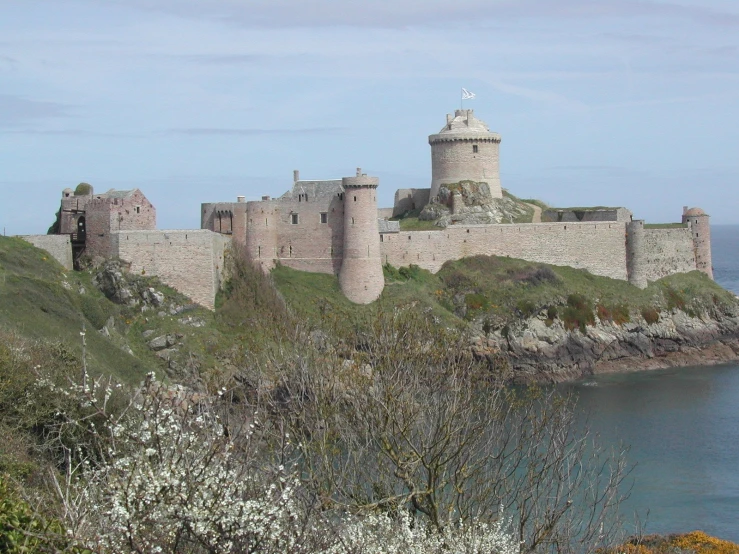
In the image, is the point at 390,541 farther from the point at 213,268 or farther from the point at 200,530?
the point at 213,268

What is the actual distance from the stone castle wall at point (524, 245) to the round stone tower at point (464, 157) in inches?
201

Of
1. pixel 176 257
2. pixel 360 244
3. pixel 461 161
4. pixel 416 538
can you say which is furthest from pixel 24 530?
pixel 461 161

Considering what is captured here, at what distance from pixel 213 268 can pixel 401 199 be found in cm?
2162

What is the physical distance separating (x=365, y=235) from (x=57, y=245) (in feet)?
45.5

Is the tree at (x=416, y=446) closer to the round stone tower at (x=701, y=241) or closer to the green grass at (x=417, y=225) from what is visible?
the green grass at (x=417, y=225)

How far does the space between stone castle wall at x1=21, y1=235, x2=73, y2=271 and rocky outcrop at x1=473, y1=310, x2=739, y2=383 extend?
61.2ft

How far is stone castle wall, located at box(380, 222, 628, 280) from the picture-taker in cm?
5600

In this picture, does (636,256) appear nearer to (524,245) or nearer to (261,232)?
(524,245)

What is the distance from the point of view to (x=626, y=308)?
2301 inches

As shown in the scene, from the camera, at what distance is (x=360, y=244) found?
168 feet

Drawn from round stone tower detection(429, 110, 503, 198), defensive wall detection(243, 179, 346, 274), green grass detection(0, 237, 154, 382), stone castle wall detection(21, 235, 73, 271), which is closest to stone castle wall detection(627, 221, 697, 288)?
round stone tower detection(429, 110, 503, 198)

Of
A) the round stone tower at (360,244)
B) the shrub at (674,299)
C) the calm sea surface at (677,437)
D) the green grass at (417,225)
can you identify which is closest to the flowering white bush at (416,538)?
the calm sea surface at (677,437)

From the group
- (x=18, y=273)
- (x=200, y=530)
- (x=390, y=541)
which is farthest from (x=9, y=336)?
(x=200, y=530)

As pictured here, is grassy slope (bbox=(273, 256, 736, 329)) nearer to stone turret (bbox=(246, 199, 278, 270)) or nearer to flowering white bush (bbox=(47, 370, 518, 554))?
stone turret (bbox=(246, 199, 278, 270))
